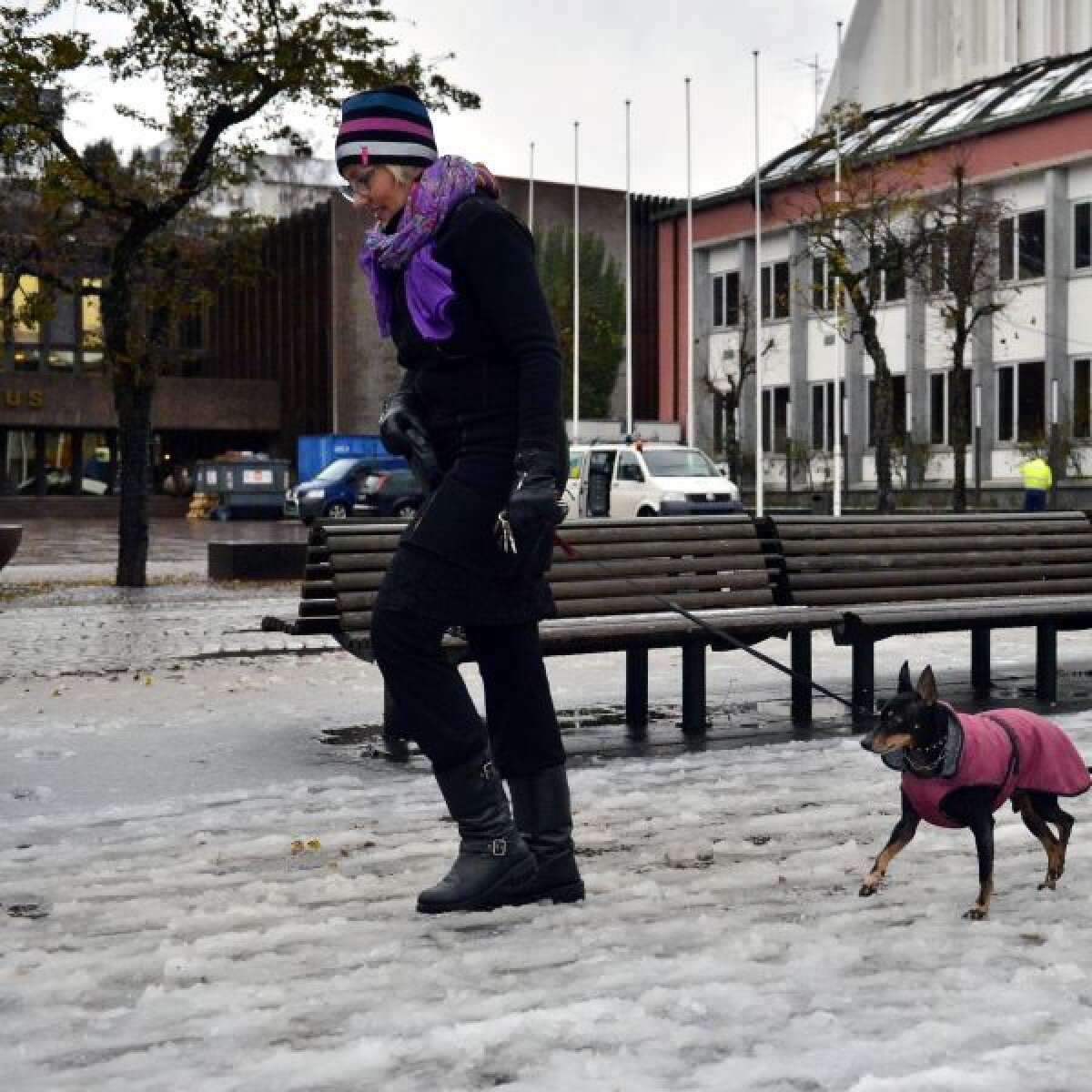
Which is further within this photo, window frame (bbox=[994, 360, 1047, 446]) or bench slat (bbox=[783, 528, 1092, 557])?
window frame (bbox=[994, 360, 1047, 446])

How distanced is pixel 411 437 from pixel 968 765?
1639mm

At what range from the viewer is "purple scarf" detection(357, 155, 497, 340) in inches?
174

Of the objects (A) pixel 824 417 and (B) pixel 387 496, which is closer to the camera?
(B) pixel 387 496

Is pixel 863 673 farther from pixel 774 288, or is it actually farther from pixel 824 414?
pixel 774 288

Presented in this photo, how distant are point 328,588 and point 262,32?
12.7 m

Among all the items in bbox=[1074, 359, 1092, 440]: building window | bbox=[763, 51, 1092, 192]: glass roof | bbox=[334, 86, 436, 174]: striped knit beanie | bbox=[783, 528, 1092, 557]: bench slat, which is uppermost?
bbox=[763, 51, 1092, 192]: glass roof

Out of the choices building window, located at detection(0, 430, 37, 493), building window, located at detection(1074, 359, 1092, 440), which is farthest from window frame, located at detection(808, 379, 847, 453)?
building window, located at detection(0, 430, 37, 493)

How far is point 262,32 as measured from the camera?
60.7ft

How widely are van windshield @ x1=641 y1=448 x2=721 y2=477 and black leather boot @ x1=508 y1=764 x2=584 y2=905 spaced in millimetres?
28250

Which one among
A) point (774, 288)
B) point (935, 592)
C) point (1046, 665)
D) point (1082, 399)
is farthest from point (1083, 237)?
point (935, 592)

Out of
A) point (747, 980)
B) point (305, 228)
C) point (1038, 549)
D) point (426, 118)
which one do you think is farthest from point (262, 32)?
point (305, 228)

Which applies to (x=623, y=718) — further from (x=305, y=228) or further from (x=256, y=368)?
(x=256, y=368)

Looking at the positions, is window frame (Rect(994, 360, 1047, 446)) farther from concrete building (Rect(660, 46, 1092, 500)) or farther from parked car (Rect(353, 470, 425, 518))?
parked car (Rect(353, 470, 425, 518))

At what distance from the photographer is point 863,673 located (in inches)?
327
